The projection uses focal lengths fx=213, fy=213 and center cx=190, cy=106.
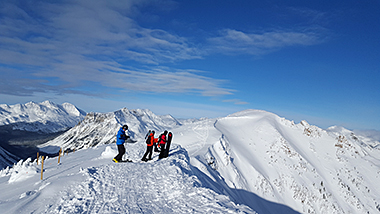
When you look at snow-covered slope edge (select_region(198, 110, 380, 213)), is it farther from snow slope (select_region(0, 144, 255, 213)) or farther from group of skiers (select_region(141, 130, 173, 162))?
snow slope (select_region(0, 144, 255, 213))

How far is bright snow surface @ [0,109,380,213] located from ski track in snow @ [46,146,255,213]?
4 centimetres

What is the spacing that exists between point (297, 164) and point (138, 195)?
52.7 m

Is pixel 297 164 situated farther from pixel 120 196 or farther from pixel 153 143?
pixel 120 196

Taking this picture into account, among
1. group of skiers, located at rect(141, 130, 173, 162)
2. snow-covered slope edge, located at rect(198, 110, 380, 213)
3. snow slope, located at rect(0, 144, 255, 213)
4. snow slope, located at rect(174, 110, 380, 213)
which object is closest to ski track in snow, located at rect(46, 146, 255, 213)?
snow slope, located at rect(0, 144, 255, 213)

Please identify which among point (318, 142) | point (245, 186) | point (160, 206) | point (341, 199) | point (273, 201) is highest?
point (160, 206)

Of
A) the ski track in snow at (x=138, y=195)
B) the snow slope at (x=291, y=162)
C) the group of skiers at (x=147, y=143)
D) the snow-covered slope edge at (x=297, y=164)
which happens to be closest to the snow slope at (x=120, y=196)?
the ski track in snow at (x=138, y=195)

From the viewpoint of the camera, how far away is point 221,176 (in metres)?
31.9

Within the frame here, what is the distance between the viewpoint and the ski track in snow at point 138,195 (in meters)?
7.67

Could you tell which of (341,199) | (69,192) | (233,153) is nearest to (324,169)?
(341,199)

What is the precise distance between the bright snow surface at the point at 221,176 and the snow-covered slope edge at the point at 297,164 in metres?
0.24

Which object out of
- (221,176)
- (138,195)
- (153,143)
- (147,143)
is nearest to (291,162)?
(221,176)

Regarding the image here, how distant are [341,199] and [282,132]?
20300mm

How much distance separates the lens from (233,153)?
43.0 meters

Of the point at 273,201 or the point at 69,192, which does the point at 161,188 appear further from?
the point at 273,201
